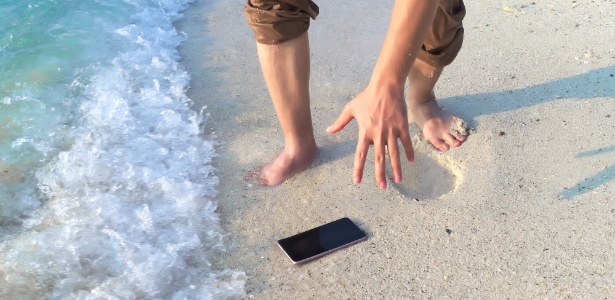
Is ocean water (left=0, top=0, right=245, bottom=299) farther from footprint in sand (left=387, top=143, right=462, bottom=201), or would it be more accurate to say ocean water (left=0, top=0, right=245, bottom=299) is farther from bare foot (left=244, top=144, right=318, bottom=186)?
footprint in sand (left=387, top=143, right=462, bottom=201)

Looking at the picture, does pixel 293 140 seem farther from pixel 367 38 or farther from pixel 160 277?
pixel 367 38

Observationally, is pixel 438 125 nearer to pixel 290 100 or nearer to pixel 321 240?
pixel 290 100

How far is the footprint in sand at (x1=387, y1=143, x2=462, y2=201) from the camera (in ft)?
7.70

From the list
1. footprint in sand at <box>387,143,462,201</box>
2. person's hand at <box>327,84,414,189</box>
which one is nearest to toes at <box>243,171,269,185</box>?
footprint in sand at <box>387,143,462,201</box>

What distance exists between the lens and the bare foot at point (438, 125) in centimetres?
256

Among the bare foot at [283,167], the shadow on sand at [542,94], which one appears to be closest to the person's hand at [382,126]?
the bare foot at [283,167]

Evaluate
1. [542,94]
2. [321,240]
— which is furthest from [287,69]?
[542,94]

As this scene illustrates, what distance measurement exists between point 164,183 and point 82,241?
15.9 inches

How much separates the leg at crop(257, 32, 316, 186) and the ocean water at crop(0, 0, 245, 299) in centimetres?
30

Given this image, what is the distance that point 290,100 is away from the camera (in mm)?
2396

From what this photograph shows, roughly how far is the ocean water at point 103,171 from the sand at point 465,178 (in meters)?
0.12

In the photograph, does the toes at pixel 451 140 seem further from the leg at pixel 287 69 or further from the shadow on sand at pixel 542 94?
the leg at pixel 287 69

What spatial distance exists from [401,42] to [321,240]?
→ 30.1 inches

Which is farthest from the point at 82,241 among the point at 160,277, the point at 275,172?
the point at 275,172
